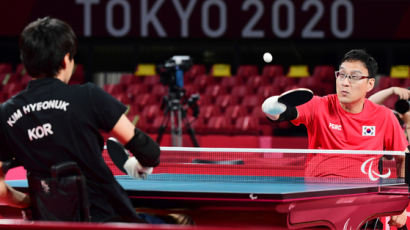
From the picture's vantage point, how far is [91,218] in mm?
2445

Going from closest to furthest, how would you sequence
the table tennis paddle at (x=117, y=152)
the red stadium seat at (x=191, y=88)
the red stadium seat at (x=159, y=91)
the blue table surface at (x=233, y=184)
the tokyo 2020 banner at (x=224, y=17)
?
1. the table tennis paddle at (x=117, y=152)
2. the blue table surface at (x=233, y=184)
3. the red stadium seat at (x=191, y=88)
4. the red stadium seat at (x=159, y=91)
5. the tokyo 2020 banner at (x=224, y=17)

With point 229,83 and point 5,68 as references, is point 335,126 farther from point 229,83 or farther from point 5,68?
point 5,68

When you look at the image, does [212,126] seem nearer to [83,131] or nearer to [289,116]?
[289,116]

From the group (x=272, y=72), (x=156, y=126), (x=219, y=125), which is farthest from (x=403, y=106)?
(x=272, y=72)

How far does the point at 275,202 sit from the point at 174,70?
6147mm

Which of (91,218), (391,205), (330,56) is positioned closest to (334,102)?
(391,205)

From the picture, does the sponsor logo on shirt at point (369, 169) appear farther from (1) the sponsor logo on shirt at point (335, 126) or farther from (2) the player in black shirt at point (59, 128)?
(2) the player in black shirt at point (59, 128)

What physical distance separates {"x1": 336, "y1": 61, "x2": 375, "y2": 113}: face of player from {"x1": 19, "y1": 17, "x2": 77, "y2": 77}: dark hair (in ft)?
A: 6.19

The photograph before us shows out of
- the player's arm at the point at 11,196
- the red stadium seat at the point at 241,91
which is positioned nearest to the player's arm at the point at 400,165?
the player's arm at the point at 11,196

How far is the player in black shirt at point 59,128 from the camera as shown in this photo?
2359 millimetres

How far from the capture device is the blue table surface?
9.98ft

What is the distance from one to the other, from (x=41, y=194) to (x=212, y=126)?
7574 millimetres

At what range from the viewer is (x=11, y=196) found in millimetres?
2578

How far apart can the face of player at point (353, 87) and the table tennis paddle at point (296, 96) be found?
525 millimetres
